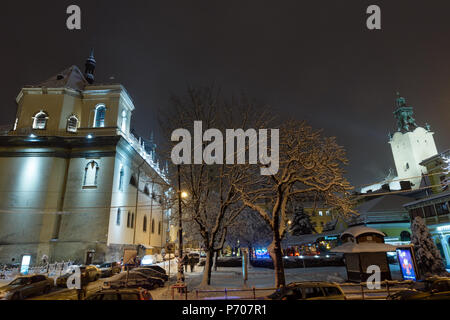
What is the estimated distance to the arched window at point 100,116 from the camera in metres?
40.5

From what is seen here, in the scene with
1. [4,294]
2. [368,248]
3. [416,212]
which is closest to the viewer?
[4,294]

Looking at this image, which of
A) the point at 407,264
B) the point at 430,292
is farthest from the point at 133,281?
the point at 407,264

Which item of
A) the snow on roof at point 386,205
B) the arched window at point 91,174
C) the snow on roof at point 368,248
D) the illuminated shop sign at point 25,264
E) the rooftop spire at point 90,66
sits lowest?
the illuminated shop sign at point 25,264

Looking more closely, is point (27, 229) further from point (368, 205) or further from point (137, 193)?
point (368, 205)

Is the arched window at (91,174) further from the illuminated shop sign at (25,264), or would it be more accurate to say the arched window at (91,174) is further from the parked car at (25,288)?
the parked car at (25,288)

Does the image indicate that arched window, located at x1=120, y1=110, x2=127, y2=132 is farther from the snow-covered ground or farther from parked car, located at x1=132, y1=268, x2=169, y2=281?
the snow-covered ground

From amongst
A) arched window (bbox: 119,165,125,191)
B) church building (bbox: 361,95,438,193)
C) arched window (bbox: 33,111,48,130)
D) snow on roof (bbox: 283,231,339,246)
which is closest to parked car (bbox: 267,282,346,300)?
arched window (bbox: 119,165,125,191)

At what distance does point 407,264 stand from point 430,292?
8770 mm

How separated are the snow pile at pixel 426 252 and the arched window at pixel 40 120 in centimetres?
4645

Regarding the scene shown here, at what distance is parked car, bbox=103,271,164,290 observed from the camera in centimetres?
1842

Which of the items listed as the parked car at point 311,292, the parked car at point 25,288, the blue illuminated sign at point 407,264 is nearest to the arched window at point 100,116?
the parked car at point 25,288

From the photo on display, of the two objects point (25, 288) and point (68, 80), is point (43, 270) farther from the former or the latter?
point (68, 80)

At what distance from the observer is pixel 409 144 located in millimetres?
67625

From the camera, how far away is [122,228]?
37.6 m
